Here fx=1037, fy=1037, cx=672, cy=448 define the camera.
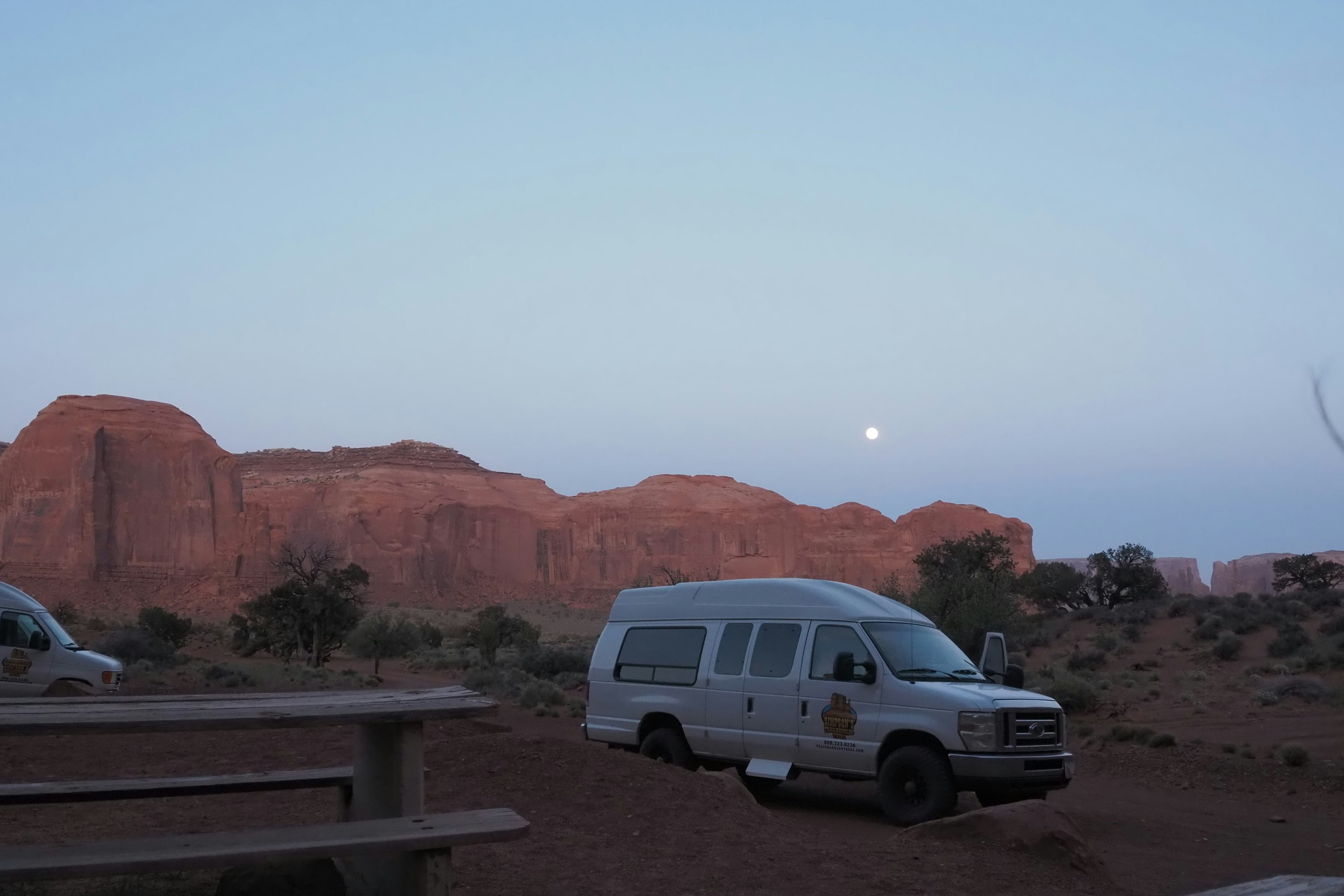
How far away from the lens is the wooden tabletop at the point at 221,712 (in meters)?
4.35

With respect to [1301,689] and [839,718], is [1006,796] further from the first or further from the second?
[1301,689]

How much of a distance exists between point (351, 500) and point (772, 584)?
82.0 m

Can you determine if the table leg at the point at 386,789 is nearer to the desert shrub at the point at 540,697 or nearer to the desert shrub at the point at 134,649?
the desert shrub at the point at 540,697

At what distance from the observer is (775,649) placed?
10445 mm

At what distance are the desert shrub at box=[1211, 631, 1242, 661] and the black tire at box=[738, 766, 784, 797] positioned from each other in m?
19.3

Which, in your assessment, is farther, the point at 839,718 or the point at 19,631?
the point at 19,631

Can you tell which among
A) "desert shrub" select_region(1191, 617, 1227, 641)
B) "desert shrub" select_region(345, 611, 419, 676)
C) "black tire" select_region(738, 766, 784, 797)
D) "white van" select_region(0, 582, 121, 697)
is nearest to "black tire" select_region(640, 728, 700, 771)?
"black tire" select_region(738, 766, 784, 797)

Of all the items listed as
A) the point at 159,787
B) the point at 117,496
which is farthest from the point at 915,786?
the point at 117,496

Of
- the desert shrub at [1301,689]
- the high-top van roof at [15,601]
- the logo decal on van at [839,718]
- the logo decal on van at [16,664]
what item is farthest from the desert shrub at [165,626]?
the desert shrub at [1301,689]

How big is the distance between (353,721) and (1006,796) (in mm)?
6687

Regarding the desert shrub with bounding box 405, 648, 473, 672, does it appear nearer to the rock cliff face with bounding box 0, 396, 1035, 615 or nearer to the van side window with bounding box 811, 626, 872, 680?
the van side window with bounding box 811, 626, 872, 680

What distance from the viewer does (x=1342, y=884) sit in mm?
4426

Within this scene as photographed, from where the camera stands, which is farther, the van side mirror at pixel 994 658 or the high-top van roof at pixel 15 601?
the high-top van roof at pixel 15 601

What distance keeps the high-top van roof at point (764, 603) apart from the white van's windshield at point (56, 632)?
9151mm
